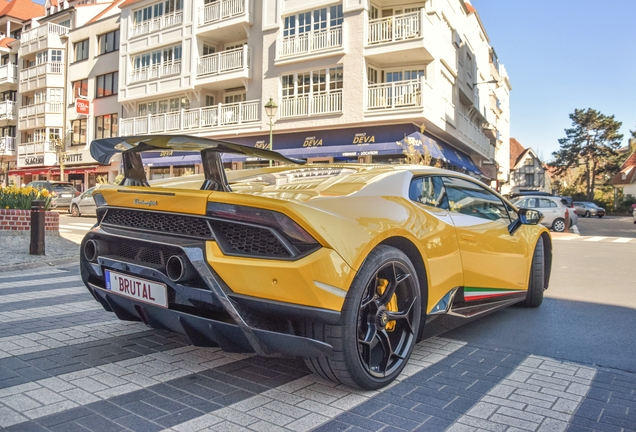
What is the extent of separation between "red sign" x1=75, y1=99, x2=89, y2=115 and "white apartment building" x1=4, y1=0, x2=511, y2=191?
0.28 feet

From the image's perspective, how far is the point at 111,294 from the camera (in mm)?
3363

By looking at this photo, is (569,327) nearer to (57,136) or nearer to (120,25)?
(120,25)

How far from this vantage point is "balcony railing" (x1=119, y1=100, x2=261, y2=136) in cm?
2784

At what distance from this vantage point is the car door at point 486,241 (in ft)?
13.4

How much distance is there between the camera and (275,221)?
2752 mm

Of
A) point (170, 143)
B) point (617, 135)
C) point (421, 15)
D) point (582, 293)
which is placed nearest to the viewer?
point (170, 143)

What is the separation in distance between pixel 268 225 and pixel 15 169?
2025 inches

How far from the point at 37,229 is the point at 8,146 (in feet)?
147

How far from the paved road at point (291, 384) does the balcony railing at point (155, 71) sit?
28.5 metres

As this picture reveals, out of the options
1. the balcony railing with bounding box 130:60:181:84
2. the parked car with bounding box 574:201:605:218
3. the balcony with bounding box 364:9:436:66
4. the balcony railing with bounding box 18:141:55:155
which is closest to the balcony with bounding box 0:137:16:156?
the balcony railing with bounding box 18:141:55:155

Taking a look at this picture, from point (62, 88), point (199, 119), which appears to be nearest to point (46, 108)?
point (62, 88)

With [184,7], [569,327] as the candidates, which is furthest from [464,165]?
[569,327]

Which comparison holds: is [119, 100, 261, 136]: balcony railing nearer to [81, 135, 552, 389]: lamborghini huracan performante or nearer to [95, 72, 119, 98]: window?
[95, 72, 119, 98]: window

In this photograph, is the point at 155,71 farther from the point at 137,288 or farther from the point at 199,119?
the point at 137,288
